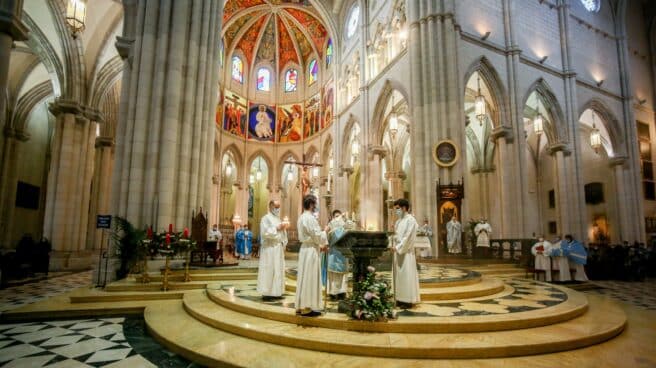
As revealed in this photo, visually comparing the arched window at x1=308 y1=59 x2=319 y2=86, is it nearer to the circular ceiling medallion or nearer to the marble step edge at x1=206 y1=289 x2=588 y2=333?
the circular ceiling medallion

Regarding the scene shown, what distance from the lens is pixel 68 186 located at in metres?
14.9

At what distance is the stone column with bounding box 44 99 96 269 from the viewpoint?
48.0 feet

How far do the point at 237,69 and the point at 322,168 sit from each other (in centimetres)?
1055

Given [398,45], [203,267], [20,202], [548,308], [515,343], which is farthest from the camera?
[20,202]

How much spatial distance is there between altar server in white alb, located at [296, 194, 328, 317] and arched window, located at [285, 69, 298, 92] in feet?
86.3

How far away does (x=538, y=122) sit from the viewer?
16062mm

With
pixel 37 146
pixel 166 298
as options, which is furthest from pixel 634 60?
pixel 37 146

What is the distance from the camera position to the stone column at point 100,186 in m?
18.6

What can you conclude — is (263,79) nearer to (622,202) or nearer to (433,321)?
(622,202)

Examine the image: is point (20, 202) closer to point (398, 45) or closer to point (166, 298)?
point (166, 298)

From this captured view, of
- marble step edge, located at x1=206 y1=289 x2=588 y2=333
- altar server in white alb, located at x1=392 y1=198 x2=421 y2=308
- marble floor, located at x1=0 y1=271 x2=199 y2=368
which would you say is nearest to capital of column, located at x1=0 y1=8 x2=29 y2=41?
marble floor, located at x1=0 y1=271 x2=199 y2=368

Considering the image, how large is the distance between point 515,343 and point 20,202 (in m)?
24.6

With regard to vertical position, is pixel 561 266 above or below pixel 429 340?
above

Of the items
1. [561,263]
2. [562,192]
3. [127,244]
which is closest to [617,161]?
[562,192]
